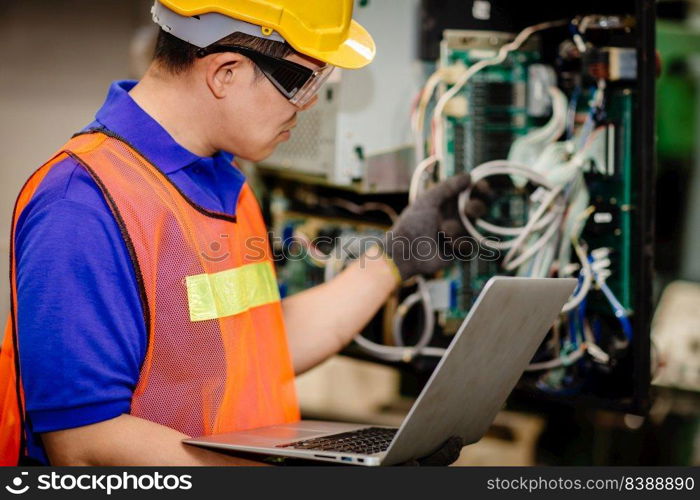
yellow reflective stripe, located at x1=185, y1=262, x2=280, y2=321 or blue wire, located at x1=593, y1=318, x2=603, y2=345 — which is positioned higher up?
yellow reflective stripe, located at x1=185, y1=262, x2=280, y2=321

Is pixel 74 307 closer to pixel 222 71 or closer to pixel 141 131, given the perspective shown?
pixel 141 131

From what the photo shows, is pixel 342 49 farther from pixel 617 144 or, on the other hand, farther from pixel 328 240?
pixel 328 240

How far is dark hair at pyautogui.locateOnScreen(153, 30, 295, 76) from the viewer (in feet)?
4.43

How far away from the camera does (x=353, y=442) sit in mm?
1272

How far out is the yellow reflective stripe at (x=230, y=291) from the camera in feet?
4.37

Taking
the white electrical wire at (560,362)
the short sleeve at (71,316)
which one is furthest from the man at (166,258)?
the white electrical wire at (560,362)

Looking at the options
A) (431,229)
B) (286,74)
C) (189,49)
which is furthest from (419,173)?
(189,49)

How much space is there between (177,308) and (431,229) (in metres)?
0.70

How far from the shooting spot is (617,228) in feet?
5.98

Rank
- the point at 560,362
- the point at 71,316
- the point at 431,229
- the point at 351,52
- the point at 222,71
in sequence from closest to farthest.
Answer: the point at 71,316 < the point at 222,71 < the point at 351,52 < the point at 431,229 < the point at 560,362

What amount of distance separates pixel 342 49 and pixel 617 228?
75 cm

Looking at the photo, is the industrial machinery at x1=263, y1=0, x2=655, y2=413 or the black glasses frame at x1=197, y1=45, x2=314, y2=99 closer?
the black glasses frame at x1=197, y1=45, x2=314, y2=99

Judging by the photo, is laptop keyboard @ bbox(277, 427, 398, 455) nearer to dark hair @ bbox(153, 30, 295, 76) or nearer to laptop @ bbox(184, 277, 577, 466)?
laptop @ bbox(184, 277, 577, 466)

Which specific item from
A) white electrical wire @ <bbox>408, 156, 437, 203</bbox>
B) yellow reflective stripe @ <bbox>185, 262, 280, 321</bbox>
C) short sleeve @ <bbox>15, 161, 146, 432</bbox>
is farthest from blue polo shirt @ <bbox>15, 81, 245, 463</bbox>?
white electrical wire @ <bbox>408, 156, 437, 203</bbox>
